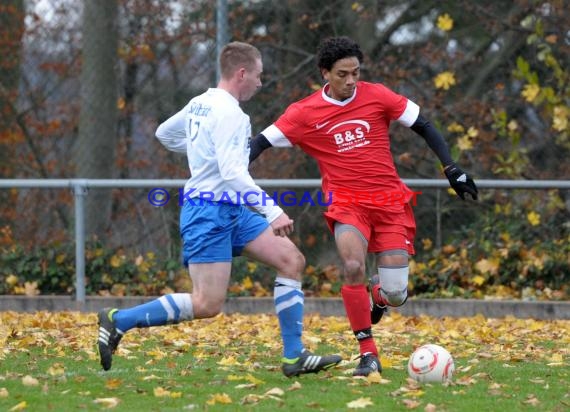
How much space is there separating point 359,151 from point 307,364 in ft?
4.76

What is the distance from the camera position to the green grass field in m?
5.84

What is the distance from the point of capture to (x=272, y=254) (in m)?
6.94

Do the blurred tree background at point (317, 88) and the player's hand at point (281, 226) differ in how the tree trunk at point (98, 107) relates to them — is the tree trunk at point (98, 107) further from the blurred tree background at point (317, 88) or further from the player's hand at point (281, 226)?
the player's hand at point (281, 226)

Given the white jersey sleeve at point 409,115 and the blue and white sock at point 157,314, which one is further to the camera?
the white jersey sleeve at point 409,115

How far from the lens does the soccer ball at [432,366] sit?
6.48 metres

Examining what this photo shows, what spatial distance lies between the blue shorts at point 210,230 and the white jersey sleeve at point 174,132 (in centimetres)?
55

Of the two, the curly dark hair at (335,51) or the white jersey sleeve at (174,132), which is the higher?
the curly dark hair at (335,51)

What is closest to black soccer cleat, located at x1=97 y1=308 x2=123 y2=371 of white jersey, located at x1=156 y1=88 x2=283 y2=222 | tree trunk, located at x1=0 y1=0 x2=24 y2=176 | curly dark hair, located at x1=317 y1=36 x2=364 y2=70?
white jersey, located at x1=156 y1=88 x2=283 y2=222

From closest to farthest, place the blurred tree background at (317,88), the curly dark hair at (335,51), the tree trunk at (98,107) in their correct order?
the curly dark hair at (335,51)
the blurred tree background at (317,88)
the tree trunk at (98,107)

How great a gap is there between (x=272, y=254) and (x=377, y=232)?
882 mm

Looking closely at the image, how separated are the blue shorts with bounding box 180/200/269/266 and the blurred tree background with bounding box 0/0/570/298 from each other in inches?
204

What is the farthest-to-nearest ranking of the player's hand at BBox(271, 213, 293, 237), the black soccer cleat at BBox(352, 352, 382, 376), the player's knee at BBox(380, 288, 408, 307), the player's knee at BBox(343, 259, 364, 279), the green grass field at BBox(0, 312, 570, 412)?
1. the player's knee at BBox(380, 288, 408, 307)
2. the player's knee at BBox(343, 259, 364, 279)
3. the black soccer cleat at BBox(352, 352, 382, 376)
4. the player's hand at BBox(271, 213, 293, 237)
5. the green grass field at BBox(0, 312, 570, 412)

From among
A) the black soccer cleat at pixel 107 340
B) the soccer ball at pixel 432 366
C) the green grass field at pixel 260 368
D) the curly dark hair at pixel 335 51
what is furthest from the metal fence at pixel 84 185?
the soccer ball at pixel 432 366

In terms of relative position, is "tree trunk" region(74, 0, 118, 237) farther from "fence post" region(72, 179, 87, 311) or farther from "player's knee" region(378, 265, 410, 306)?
"player's knee" region(378, 265, 410, 306)
